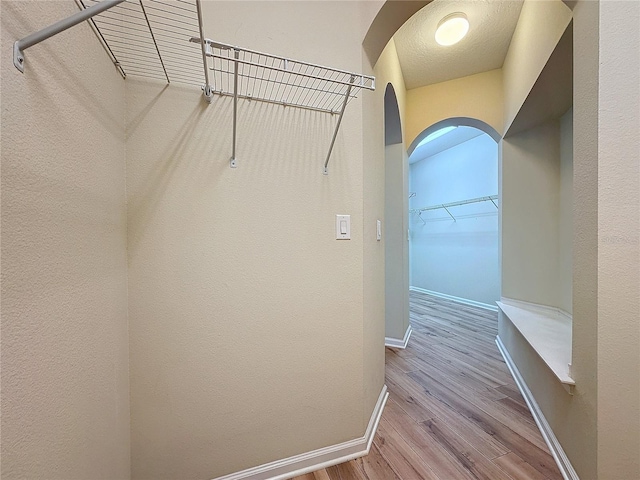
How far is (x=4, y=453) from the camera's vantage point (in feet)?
1.67

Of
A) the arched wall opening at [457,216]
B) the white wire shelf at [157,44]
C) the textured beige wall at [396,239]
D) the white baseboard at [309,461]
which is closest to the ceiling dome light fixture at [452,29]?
the textured beige wall at [396,239]

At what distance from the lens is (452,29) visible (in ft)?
6.29

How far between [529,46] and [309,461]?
2.76 meters

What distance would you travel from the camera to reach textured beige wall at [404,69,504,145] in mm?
2457

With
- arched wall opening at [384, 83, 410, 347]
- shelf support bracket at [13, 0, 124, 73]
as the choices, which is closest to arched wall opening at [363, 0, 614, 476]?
arched wall opening at [384, 83, 410, 347]

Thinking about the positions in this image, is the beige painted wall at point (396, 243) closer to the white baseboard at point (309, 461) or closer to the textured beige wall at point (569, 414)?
the textured beige wall at point (569, 414)

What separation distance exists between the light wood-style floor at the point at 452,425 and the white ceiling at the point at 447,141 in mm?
3269

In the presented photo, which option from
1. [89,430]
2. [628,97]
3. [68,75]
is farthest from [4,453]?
[628,97]

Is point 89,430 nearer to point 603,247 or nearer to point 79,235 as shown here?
point 79,235

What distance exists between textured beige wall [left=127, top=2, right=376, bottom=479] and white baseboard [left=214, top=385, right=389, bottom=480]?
1.7 inches

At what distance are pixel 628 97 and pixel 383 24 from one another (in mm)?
1002

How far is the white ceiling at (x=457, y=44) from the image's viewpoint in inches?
70.5

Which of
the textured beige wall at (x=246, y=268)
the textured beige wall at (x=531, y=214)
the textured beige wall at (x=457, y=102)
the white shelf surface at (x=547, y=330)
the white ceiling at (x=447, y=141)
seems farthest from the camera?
the white ceiling at (x=447, y=141)

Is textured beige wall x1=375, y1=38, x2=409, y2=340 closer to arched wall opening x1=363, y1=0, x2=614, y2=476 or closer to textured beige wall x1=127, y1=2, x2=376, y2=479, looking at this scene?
arched wall opening x1=363, y1=0, x2=614, y2=476
